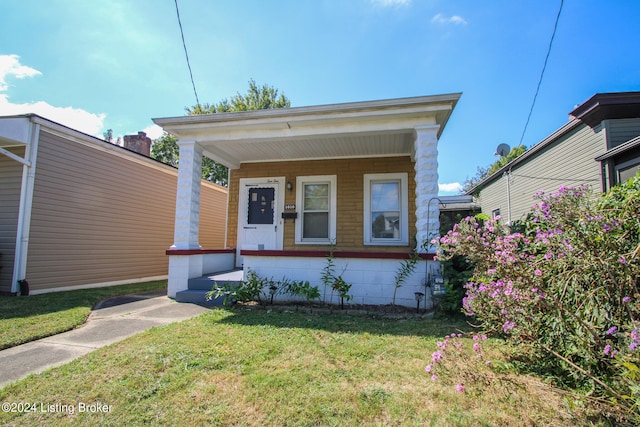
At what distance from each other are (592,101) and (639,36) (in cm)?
205

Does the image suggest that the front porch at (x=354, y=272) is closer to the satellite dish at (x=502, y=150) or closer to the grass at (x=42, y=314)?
the grass at (x=42, y=314)

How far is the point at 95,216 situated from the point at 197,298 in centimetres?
411

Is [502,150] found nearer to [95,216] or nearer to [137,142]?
[137,142]

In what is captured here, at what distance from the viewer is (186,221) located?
219 inches

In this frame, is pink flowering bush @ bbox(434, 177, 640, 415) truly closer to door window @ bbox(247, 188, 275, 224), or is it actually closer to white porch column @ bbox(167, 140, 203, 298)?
white porch column @ bbox(167, 140, 203, 298)

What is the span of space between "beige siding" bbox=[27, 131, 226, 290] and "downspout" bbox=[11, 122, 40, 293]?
98mm

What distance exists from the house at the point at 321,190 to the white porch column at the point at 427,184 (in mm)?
16

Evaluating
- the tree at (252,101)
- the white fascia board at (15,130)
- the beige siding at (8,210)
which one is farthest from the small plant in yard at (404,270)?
the tree at (252,101)

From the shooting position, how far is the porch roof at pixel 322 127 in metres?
4.86

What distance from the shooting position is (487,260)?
261 cm

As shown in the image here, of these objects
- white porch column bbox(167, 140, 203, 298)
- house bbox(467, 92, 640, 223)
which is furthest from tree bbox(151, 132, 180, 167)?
house bbox(467, 92, 640, 223)

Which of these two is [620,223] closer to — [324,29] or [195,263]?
[195,263]

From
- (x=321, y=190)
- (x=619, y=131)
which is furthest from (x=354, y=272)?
(x=619, y=131)

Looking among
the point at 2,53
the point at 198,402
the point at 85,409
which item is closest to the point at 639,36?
the point at 198,402
